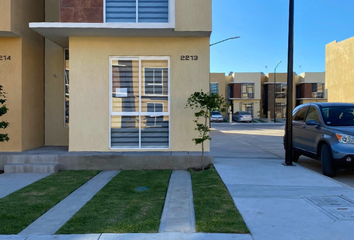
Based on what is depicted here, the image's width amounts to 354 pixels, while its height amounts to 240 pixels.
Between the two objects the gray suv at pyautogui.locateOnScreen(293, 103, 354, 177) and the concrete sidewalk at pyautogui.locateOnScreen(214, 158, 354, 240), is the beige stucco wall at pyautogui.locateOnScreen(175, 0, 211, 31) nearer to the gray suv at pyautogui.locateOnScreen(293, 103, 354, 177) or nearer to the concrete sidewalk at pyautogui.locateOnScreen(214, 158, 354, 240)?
the gray suv at pyautogui.locateOnScreen(293, 103, 354, 177)

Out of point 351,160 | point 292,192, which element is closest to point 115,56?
point 292,192

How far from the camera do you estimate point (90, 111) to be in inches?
355

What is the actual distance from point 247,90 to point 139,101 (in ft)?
143

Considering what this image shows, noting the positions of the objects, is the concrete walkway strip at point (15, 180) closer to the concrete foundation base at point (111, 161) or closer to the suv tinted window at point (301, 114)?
the concrete foundation base at point (111, 161)

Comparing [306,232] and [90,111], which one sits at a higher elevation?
[90,111]

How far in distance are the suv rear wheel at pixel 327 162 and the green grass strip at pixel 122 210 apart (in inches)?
154

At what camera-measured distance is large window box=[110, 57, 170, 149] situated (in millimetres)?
9141

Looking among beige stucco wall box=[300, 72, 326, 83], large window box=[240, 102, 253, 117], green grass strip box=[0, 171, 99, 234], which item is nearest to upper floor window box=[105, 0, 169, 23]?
green grass strip box=[0, 171, 99, 234]

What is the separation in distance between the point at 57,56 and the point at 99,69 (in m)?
2.61

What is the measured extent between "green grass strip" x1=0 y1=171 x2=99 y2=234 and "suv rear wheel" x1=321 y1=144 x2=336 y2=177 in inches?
231

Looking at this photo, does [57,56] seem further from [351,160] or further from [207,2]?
[351,160]

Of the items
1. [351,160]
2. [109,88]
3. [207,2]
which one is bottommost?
[351,160]

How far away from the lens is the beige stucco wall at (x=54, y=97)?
10.6 meters

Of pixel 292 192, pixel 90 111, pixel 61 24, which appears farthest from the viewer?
pixel 90 111
